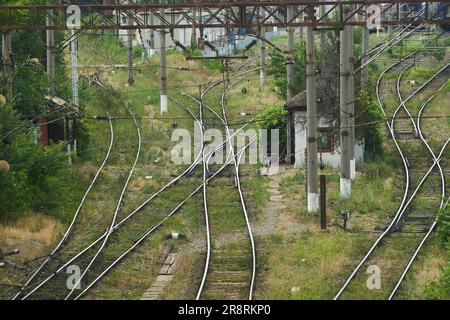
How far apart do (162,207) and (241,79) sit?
2328 cm

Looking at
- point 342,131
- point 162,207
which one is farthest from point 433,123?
point 162,207

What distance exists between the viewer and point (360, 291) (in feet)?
56.9

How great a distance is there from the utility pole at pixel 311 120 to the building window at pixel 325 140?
5.83 metres

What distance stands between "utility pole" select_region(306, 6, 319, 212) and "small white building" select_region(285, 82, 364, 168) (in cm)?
542

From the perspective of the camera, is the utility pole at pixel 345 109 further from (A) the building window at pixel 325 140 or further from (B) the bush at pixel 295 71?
(B) the bush at pixel 295 71

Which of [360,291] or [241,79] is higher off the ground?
[241,79]

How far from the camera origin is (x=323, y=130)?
29.8m

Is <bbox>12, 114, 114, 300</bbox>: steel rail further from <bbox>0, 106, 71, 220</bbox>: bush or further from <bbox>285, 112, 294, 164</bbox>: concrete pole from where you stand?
<bbox>285, 112, 294, 164</bbox>: concrete pole

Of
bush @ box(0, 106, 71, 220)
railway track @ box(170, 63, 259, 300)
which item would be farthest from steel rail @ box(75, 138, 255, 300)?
bush @ box(0, 106, 71, 220)

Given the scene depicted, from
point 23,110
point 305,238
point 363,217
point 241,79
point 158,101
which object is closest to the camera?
point 305,238

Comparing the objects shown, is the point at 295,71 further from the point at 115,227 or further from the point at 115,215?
the point at 115,227

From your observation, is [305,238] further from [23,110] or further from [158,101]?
[158,101]

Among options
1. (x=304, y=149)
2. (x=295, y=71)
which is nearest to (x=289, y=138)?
(x=304, y=149)

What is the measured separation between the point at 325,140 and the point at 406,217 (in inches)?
265
